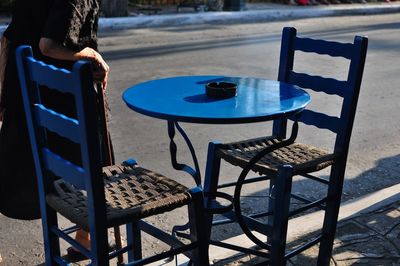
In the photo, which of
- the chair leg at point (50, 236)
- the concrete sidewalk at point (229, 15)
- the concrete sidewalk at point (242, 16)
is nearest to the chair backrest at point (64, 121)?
the chair leg at point (50, 236)

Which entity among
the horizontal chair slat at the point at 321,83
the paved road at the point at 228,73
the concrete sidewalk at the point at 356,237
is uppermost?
the horizontal chair slat at the point at 321,83

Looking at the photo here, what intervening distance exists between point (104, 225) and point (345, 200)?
2.59 meters

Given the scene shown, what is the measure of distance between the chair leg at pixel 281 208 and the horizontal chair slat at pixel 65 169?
0.98m

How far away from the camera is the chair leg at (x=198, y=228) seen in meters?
2.46

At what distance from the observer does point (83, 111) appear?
2.01 meters

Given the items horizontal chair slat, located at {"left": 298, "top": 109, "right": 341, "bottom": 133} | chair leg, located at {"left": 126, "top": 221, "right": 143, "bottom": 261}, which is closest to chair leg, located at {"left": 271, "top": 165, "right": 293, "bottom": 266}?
horizontal chair slat, located at {"left": 298, "top": 109, "right": 341, "bottom": 133}

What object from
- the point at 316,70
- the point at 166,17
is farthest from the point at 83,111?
the point at 166,17

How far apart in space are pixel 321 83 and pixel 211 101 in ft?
2.51

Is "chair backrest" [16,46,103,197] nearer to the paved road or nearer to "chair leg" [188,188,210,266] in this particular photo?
"chair leg" [188,188,210,266]

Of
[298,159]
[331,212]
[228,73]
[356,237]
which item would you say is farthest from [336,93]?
[228,73]

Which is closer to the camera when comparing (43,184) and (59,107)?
(43,184)

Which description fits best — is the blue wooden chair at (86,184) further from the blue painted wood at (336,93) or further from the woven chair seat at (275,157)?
the blue painted wood at (336,93)

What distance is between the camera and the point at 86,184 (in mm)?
2139

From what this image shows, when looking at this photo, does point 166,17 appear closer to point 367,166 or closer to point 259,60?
point 259,60
